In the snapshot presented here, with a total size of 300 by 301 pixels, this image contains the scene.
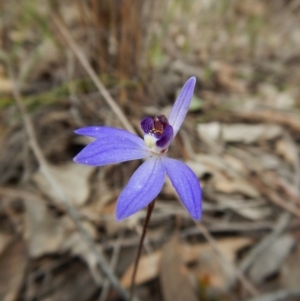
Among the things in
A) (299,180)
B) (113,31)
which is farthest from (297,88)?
(113,31)

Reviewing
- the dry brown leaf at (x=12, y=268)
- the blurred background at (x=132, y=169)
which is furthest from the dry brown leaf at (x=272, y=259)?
the dry brown leaf at (x=12, y=268)

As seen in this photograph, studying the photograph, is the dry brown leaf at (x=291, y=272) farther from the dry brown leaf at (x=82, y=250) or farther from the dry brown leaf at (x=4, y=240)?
the dry brown leaf at (x=4, y=240)

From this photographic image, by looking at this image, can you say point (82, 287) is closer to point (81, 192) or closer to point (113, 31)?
point (81, 192)

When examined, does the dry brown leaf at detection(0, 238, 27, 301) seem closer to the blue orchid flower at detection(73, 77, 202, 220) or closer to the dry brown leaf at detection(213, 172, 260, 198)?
the blue orchid flower at detection(73, 77, 202, 220)

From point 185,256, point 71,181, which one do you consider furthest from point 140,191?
point 71,181

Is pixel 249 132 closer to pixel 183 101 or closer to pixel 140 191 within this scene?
pixel 183 101

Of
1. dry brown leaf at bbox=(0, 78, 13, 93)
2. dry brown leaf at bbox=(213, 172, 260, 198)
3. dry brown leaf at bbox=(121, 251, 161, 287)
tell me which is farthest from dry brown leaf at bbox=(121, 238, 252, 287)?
dry brown leaf at bbox=(0, 78, 13, 93)

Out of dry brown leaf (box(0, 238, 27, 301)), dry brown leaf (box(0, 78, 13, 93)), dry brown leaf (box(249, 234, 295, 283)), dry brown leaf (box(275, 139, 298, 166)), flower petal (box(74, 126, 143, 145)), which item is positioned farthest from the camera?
dry brown leaf (box(0, 78, 13, 93))

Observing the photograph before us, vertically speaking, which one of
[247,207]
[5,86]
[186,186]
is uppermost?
[186,186]

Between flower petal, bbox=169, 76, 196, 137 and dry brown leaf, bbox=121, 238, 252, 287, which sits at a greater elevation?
flower petal, bbox=169, 76, 196, 137
